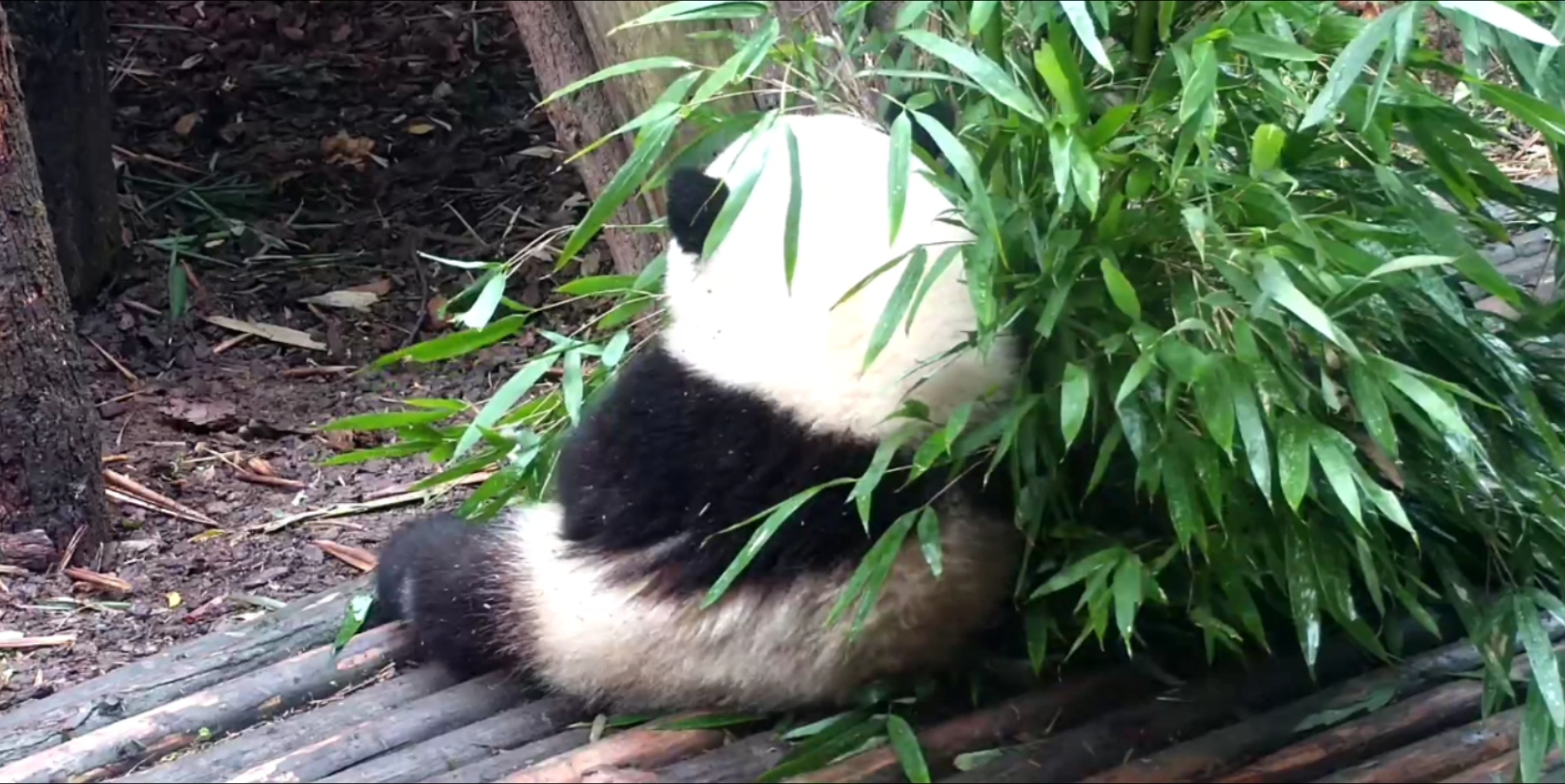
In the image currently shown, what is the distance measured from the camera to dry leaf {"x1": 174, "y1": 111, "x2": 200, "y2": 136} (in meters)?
5.14

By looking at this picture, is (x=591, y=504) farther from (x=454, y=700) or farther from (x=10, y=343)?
(x=10, y=343)

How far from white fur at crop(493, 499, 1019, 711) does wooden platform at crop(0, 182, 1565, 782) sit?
60mm

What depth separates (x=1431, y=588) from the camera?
2205 mm

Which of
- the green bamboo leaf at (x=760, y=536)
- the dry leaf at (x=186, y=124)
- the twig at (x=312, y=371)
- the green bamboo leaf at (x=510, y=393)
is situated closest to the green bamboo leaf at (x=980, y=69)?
the green bamboo leaf at (x=760, y=536)

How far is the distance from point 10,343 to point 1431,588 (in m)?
2.33

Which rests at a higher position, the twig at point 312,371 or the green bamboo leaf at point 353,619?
the twig at point 312,371

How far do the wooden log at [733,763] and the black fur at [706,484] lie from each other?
0.20 m

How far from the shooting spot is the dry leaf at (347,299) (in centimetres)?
448

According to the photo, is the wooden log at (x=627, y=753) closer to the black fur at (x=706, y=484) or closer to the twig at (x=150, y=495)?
the black fur at (x=706, y=484)

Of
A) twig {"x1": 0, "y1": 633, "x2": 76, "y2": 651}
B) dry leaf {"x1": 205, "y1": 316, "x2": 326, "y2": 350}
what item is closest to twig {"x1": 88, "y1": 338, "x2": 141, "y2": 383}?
dry leaf {"x1": 205, "y1": 316, "x2": 326, "y2": 350}

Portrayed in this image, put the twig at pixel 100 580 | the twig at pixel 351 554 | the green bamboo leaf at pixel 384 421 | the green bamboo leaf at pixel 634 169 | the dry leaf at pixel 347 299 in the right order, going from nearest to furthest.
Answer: the green bamboo leaf at pixel 634 169 → the green bamboo leaf at pixel 384 421 → the twig at pixel 100 580 → the twig at pixel 351 554 → the dry leaf at pixel 347 299

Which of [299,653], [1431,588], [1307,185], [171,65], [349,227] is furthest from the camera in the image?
[171,65]

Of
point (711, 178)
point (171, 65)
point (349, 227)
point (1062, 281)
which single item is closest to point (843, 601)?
point (1062, 281)

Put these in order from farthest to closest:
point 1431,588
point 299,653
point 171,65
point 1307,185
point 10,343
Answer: point 171,65, point 10,343, point 299,653, point 1431,588, point 1307,185
